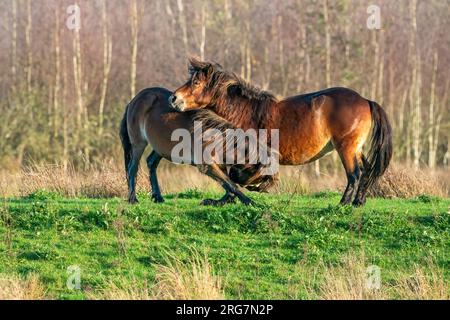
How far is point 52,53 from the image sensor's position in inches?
1293

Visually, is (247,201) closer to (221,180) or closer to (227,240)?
(221,180)

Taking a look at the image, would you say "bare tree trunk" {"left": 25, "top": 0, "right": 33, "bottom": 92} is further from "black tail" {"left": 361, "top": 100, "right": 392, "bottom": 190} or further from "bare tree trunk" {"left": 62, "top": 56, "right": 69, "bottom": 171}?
"black tail" {"left": 361, "top": 100, "right": 392, "bottom": 190}

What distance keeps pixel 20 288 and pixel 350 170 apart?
5.54 meters

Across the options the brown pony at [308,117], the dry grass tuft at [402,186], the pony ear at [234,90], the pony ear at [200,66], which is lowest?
the dry grass tuft at [402,186]

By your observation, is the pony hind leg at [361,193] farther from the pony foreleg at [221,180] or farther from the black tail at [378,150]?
the pony foreleg at [221,180]

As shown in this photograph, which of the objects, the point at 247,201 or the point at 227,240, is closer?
the point at 227,240

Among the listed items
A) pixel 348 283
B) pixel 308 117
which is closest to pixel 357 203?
pixel 308 117

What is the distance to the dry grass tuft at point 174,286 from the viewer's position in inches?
358

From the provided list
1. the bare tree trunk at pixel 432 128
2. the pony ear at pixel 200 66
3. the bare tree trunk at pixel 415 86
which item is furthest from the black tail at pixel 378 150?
the bare tree trunk at pixel 432 128

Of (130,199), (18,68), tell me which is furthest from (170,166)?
(130,199)

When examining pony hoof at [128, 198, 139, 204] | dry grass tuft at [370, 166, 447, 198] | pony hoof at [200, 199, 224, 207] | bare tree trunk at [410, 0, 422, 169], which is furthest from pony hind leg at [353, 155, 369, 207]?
bare tree trunk at [410, 0, 422, 169]

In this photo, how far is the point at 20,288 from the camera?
9.38 metres

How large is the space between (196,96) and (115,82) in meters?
22.5

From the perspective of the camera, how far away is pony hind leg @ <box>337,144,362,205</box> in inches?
503
